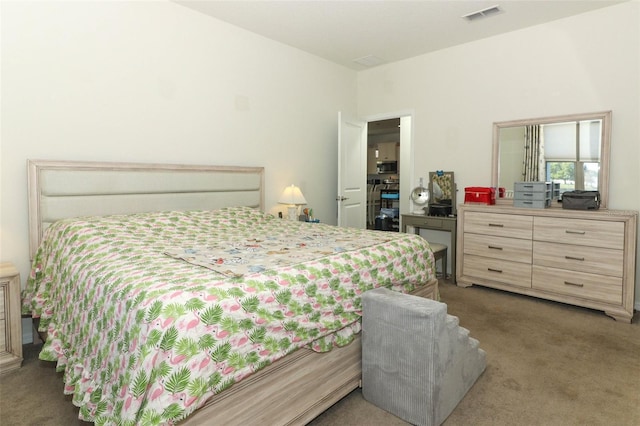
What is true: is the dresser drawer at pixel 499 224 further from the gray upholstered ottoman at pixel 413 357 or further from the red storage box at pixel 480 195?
the gray upholstered ottoman at pixel 413 357

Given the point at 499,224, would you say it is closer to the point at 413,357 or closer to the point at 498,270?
the point at 498,270

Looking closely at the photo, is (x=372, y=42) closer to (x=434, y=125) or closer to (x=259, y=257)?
(x=434, y=125)

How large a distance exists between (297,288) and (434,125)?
363 centimetres

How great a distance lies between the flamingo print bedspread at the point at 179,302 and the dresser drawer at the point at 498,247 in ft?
5.10

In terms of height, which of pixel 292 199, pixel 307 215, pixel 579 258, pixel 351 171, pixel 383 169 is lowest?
pixel 579 258

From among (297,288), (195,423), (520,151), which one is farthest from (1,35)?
(520,151)

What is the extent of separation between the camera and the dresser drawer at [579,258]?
321cm

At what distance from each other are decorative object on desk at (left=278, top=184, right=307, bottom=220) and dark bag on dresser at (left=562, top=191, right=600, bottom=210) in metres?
2.59

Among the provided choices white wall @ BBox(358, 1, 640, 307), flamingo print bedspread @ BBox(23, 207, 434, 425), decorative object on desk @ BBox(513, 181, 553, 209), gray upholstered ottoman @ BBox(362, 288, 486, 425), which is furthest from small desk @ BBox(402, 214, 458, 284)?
gray upholstered ottoman @ BBox(362, 288, 486, 425)

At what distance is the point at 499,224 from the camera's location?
3887mm

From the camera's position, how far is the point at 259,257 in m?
2.14

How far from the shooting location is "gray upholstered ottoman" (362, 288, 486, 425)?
180cm

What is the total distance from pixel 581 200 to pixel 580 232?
32cm

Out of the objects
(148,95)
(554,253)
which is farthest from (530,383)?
(148,95)
